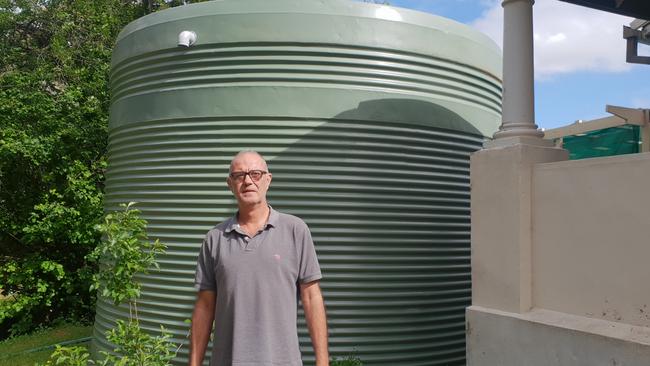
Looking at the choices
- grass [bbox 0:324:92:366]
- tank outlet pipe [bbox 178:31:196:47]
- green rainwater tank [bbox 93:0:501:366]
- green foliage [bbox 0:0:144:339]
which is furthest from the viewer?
green foliage [bbox 0:0:144:339]

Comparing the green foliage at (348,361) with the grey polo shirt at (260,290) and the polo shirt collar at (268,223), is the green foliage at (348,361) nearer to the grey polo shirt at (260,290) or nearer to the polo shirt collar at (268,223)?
the grey polo shirt at (260,290)

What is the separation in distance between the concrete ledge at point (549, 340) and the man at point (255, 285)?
2049mm

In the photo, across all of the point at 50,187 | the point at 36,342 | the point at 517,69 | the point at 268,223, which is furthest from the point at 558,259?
the point at 50,187

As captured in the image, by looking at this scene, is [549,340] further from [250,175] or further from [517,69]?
[250,175]

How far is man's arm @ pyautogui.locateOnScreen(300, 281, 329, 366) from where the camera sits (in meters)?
2.67

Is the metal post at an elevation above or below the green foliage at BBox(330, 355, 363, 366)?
above

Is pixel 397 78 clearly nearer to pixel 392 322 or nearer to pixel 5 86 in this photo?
pixel 392 322

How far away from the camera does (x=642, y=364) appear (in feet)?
11.6

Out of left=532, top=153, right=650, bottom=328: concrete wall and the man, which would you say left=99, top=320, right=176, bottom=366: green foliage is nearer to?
the man

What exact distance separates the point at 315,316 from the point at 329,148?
3.08 metres

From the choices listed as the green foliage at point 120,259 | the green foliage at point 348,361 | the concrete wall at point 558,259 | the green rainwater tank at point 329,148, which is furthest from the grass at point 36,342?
the concrete wall at point 558,259

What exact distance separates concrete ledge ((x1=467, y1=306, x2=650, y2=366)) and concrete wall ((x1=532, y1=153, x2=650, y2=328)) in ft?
0.36

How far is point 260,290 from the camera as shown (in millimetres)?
2596

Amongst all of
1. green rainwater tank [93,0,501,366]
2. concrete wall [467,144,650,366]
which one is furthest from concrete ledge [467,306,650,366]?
green rainwater tank [93,0,501,366]
